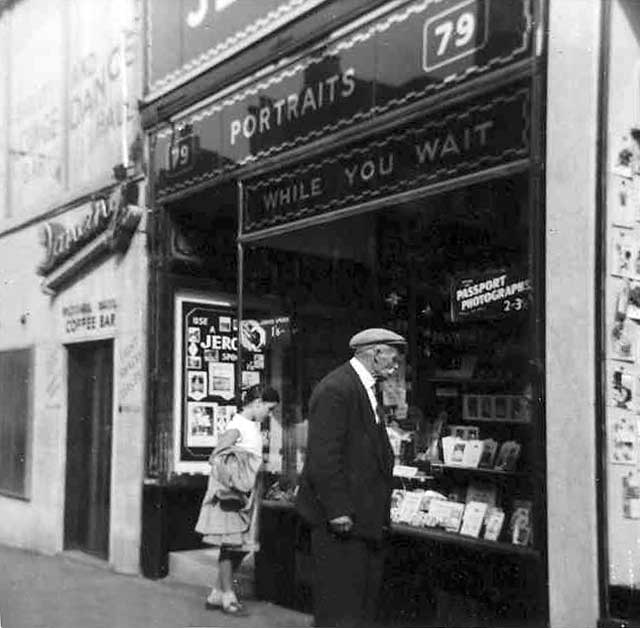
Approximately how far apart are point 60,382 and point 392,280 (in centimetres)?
440

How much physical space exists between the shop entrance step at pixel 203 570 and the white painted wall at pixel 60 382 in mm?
489

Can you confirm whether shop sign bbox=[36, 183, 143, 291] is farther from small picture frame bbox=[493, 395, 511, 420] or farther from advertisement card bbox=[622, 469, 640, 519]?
advertisement card bbox=[622, 469, 640, 519]

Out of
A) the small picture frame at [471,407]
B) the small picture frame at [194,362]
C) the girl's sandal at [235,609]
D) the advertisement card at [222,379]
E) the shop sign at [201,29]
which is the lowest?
the girl's sandal at [235,609]

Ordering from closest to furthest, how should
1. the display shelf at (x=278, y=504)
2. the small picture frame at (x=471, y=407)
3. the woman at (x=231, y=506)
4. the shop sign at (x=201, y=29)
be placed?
1. the small picture frame at (x=471, y=407)
2. the woman at (x=231, y=506)
3. the display shelf at (x=278, y=504)
4. the shop sign at (x=201, y=29)

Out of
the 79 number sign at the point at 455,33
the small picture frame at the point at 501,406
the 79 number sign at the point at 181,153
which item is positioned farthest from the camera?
the 79 number sign at the point at 181,153

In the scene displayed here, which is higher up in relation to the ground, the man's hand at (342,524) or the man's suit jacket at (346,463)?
the man's suit jacket at (346,463)

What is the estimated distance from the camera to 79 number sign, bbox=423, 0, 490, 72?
5270mm

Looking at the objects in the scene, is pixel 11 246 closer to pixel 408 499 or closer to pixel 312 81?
pixel 312 81

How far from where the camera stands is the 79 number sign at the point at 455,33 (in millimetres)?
5270

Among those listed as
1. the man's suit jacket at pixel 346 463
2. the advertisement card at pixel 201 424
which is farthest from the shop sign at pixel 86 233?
the man's suit jacket at pixel 346 463

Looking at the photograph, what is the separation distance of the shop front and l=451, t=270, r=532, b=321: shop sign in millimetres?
17

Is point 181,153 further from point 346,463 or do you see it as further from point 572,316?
point 572,316

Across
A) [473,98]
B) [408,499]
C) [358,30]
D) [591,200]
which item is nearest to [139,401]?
[408,499]

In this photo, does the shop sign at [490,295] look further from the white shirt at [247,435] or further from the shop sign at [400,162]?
the white shirt at [247,435]
